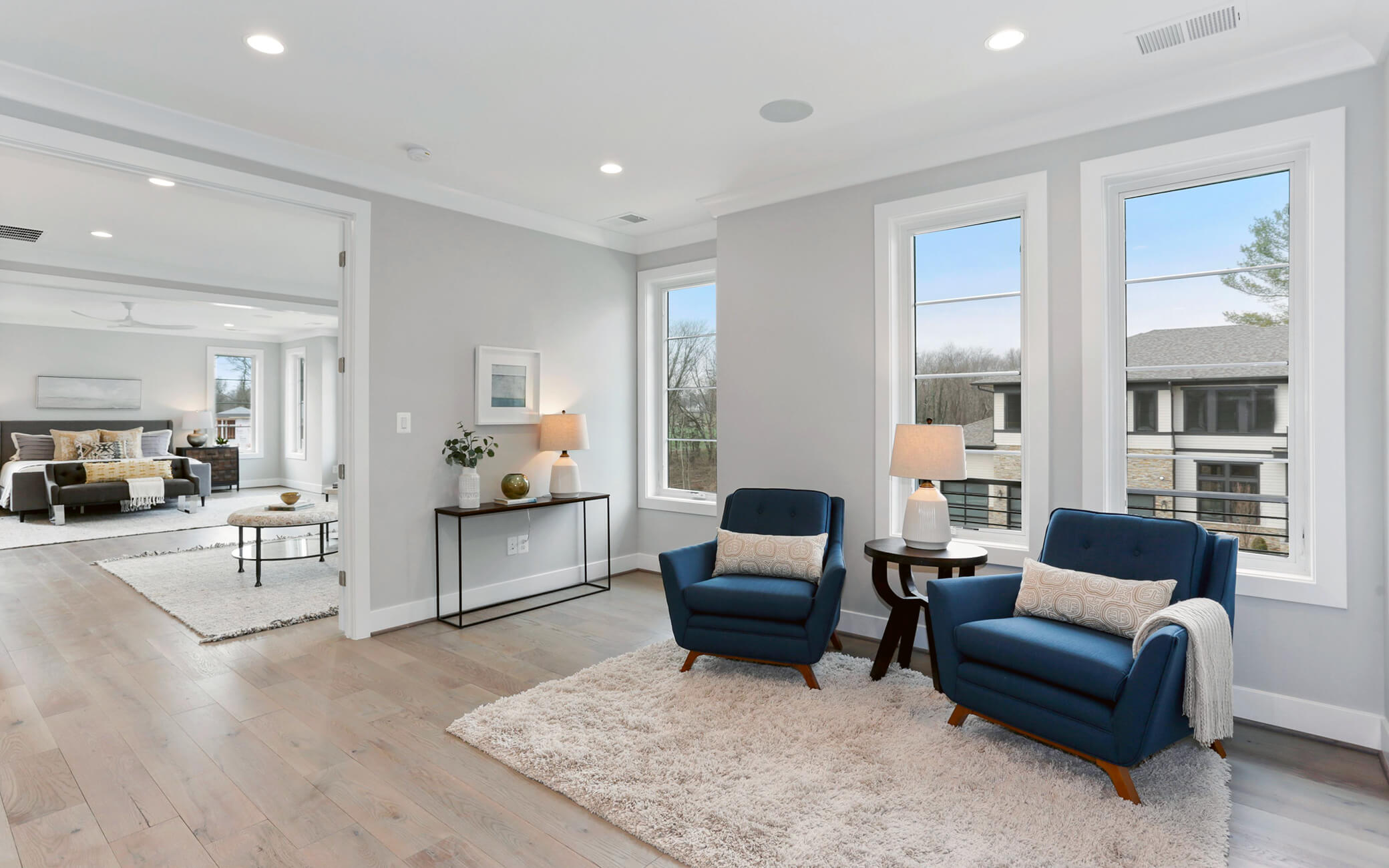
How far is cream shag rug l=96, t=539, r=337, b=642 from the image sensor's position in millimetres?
4238

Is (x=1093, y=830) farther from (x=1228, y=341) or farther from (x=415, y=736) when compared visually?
(x=415, y=736)

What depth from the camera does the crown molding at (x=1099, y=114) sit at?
2684 mm

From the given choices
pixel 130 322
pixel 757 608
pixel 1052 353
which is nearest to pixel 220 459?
pixel 130 322

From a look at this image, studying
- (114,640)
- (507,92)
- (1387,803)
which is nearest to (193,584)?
(114,640)

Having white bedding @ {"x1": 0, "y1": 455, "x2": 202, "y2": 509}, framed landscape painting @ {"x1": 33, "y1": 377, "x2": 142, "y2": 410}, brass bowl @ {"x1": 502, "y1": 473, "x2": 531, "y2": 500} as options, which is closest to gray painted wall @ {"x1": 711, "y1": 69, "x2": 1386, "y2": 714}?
brass bowl @ {"x1": 502, "y1": 473, "x2": 531, "y2": 500}

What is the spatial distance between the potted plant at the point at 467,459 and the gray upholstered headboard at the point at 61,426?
8.23m

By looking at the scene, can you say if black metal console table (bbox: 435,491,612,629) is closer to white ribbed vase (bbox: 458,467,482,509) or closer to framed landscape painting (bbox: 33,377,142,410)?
white ribbed vase (bbox: 458,467,482,509)

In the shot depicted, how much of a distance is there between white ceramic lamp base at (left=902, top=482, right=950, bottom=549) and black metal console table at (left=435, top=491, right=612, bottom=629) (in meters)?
2.30

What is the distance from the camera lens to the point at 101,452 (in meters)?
8.97

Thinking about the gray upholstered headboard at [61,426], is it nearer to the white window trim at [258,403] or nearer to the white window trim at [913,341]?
the white window trim at [258,403]

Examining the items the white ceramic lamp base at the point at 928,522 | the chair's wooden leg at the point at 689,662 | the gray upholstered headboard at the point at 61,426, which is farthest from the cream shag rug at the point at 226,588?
the gray upholstered headboard at the point at 61,426

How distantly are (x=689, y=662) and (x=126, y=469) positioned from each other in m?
8.43

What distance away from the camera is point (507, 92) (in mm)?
3055

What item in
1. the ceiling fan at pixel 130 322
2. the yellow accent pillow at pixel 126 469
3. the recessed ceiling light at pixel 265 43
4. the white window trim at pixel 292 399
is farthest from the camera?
the white window trim at pixel 292 399
